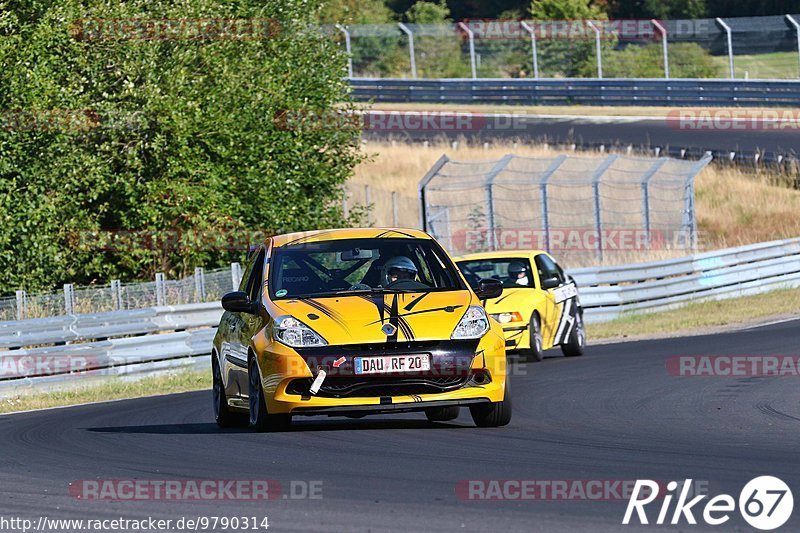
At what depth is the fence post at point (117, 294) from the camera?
20.6 m

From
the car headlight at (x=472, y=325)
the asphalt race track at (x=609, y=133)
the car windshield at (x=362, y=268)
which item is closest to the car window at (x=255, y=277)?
the car windshield at (x=362, y=268)

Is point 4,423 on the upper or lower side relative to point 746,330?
upper

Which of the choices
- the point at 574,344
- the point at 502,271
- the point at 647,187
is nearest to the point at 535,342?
the point at 574,344

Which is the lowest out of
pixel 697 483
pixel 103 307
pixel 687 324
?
pixel 687 324

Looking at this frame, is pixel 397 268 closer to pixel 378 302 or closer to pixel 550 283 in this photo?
pixel 378 302

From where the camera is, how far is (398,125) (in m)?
49.3

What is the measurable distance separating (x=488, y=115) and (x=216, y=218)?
78.1ft

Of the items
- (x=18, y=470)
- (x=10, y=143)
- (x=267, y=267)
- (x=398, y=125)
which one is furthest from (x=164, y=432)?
(x=398, y=125)

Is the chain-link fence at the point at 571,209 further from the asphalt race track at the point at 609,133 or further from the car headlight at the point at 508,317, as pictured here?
the car headlight at the point at 508,317

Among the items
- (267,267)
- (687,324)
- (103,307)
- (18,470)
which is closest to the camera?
(18,470)

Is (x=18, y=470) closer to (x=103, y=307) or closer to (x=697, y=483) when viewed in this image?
(x=697, y=483)

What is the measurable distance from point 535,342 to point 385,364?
8985 mm

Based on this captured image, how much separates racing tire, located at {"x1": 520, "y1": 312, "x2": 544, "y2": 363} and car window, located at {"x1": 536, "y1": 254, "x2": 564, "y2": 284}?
89cm

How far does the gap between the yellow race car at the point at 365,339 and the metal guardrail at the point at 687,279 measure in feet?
46.4
